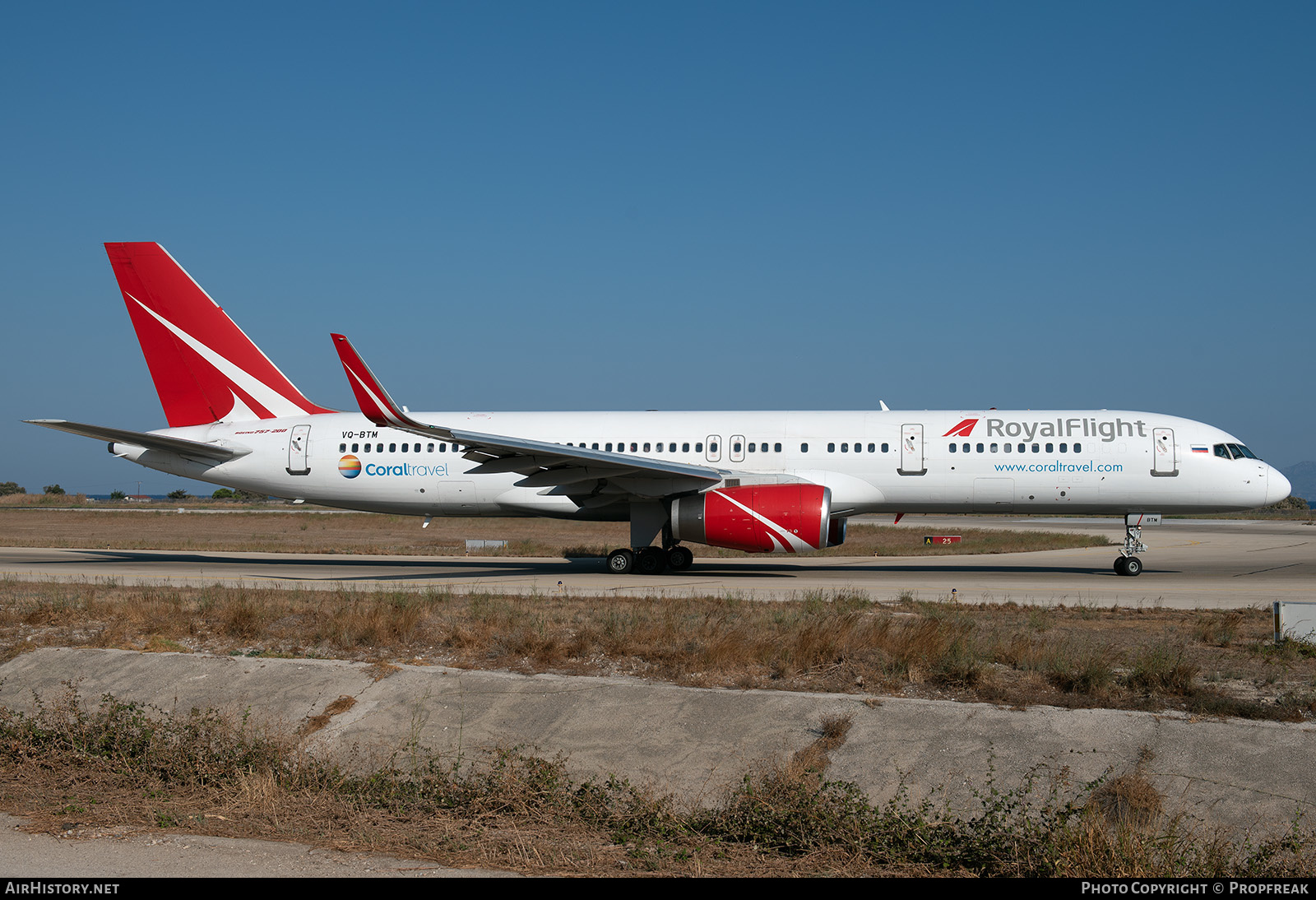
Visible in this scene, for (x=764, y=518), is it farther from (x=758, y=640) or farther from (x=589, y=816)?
(x=589, y=816)

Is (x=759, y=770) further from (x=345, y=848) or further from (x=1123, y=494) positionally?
(x=1123, y=494)

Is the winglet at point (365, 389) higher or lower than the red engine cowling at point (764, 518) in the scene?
higher

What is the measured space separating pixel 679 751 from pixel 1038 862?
2817 millimetres

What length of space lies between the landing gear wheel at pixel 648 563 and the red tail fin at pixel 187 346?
10939mm

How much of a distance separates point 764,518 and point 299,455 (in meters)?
12.4

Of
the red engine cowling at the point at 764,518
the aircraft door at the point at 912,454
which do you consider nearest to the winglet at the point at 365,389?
the red engine cowling at the point at 764,518

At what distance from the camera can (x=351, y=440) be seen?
79.3 feet

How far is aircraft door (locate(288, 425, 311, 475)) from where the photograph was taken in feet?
79.8

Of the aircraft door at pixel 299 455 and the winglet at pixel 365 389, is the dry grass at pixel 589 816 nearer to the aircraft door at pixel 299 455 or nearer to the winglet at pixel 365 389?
the winglet at pixel 365 389

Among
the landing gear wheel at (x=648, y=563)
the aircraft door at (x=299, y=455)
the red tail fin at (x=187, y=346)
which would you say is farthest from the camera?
the red tail fin at (x=187, y=346)

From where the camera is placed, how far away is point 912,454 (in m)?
21.8

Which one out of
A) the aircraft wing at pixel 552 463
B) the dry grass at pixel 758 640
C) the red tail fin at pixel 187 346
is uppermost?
the red tail fin at pixel 187 346

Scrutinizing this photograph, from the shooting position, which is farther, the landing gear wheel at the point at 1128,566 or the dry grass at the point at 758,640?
the landing gear wheel at the point at 1128,566

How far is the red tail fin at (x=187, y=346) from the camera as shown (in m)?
24.7
